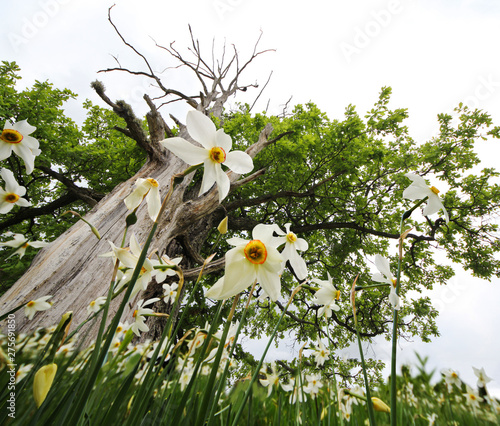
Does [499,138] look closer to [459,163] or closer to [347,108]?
[459,163]

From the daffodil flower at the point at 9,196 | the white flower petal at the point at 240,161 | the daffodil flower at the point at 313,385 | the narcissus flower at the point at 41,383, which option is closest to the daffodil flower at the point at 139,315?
the narcissus flower at the point at 41,383

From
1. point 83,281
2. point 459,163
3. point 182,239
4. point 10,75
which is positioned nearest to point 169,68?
point 10,75

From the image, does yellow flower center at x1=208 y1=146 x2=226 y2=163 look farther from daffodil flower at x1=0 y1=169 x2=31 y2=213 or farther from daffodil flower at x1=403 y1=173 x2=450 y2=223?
daffodil flower at x1=0 y1=169 x2=31 y2=213

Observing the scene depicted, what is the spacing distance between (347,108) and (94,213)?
5.46 meters

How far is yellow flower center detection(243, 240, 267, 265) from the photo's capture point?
2.03 feet

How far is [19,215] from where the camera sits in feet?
18.3

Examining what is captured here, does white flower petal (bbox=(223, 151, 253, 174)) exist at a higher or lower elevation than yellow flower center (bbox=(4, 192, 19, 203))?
higher

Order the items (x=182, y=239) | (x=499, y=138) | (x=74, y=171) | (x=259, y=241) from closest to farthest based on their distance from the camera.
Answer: (x=259, y=241) → (x=182, y=239) → (x=499, y=138) → (x=74, y=171)

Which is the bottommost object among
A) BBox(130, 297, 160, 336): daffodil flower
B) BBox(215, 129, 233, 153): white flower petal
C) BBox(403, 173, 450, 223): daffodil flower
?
BBox(130, 297, 160, 336): daffodil flower

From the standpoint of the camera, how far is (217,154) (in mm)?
735

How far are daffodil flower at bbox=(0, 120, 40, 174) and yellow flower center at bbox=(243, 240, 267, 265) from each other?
1.09 m

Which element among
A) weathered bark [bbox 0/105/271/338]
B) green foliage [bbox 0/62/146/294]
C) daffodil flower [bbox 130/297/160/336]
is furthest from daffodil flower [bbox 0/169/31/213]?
green foliage [bbox 0/62/146/294]

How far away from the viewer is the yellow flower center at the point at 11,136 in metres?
1.14

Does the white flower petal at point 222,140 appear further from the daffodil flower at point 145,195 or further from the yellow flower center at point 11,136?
the yellow flower center at point 11,136
